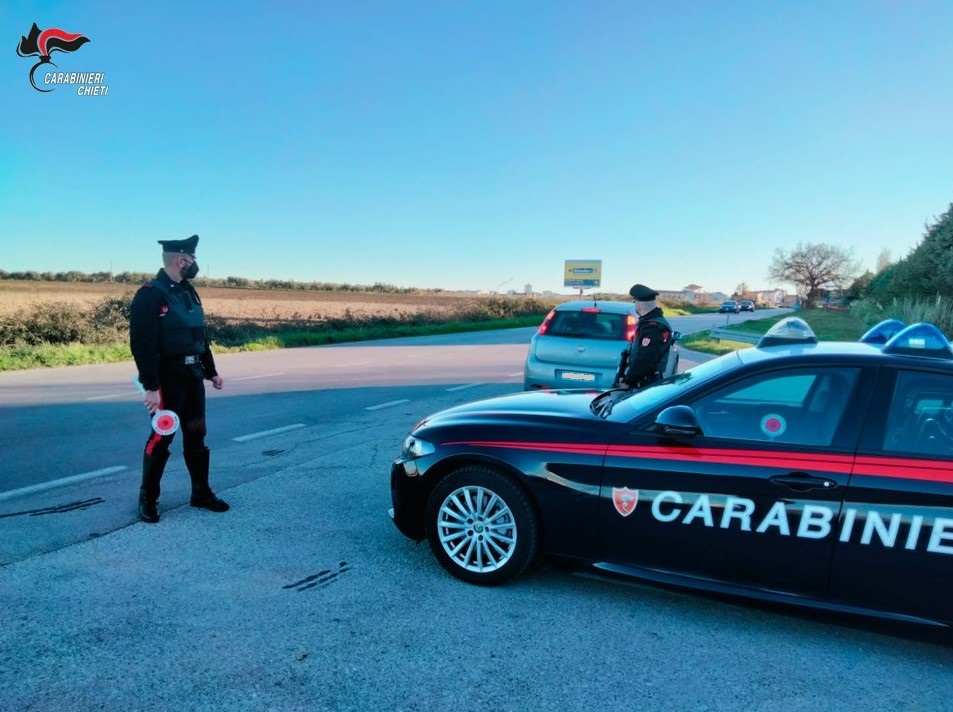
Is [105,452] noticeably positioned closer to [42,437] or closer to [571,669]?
[42,437]

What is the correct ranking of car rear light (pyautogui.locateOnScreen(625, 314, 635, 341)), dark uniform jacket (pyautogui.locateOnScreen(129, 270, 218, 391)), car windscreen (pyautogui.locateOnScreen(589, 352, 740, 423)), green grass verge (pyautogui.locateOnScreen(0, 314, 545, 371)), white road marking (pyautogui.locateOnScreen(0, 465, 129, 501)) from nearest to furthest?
car windscreen (pyautogui.locateOnScreen(589, 352, 740, 423)) < dark uniform jacket (pyautogui.locateOnScreen(129, 270, 218, 391)) < white road marking (pyautogui.locateOnScreen(0, 465, 129, 501)) < car rear light (pyautogui.locateOnScreen(625, 314, 635, 341)) < green grass verge (pyautogui.locateOnScreen(0, 314, 545, 371))

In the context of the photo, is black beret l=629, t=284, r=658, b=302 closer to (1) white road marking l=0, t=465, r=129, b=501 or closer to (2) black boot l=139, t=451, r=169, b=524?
(2) black boot l=139, t=451, r=169, b=524

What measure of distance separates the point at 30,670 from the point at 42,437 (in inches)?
204

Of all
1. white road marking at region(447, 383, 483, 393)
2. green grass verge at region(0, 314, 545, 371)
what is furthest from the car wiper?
green grass verge at region(0, 314, 545, 371)

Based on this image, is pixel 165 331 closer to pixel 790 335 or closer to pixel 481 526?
pixel 481 526

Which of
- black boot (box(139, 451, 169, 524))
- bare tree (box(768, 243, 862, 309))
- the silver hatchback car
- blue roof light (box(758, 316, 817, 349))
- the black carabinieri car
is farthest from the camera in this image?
bare tree (box(768, 243, 862, 309))

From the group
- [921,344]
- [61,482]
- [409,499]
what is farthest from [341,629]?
[61,482]

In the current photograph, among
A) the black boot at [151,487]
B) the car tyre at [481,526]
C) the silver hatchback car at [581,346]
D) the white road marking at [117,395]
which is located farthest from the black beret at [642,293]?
the white road marking at [117,395]

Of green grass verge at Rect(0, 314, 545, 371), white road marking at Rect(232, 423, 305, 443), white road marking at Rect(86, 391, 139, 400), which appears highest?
green grass verge at Rect(0, 314, 545, 371)

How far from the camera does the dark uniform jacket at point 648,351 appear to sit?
18.3 ft

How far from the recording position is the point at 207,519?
4484 mm

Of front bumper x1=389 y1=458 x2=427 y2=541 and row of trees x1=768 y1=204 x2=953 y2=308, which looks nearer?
front bumper x1=389 y1=458 x2=427 y2=541

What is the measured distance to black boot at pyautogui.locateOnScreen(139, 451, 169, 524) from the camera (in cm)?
438

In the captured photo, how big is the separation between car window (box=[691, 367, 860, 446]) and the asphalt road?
2.79 feet
